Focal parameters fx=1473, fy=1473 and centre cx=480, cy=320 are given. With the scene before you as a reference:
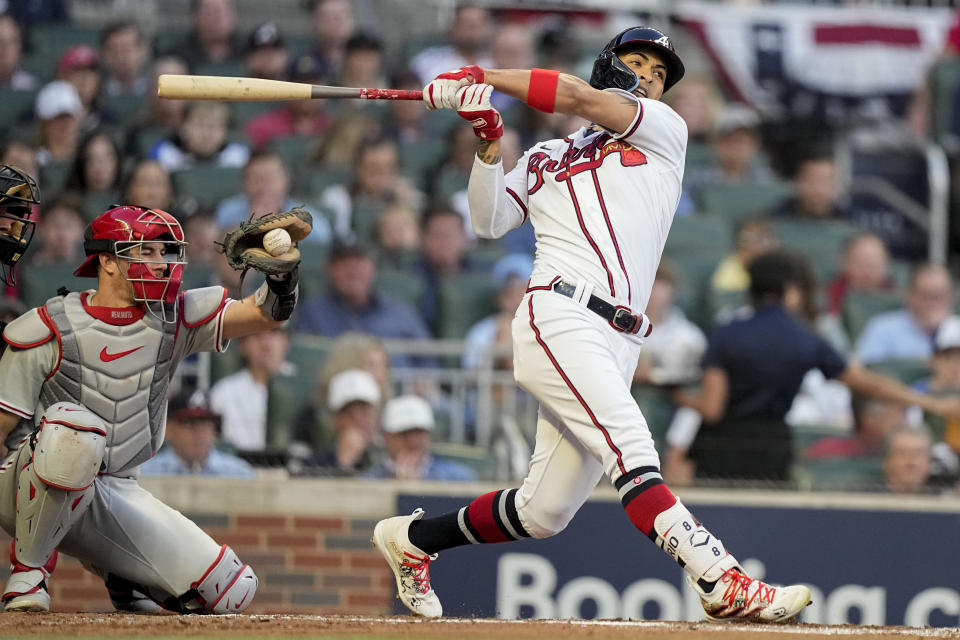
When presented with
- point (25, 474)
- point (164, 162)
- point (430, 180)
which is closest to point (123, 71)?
point (164, 162)

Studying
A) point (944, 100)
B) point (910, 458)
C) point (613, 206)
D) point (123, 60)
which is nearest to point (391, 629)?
point (613, 206)

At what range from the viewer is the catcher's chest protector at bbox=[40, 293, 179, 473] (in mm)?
4660

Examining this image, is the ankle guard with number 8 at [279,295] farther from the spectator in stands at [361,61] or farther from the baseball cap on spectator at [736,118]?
the baseball cap on spectator at [736,118]

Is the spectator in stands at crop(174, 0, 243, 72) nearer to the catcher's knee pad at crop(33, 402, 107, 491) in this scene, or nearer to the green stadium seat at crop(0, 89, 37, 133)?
the green stadium seat at crop(0, 89, 37, 133)

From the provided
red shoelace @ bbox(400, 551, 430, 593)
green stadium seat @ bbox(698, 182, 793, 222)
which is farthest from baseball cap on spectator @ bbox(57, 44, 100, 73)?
red shoelace @ bbox(400, 551, 430, 593)

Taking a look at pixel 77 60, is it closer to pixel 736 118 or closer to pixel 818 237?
pixel 736 118

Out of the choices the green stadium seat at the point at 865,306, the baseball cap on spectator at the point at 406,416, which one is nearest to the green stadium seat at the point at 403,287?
the baseball cap on spectator at the point at 406,416

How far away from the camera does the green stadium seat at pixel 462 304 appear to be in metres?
8.09

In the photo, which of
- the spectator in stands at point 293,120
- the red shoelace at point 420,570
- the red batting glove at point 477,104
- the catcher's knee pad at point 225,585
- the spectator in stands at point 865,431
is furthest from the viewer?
the spectator in stands at point 293,120

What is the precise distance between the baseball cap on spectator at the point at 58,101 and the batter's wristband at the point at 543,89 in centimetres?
539

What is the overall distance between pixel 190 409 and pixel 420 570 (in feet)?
7.41

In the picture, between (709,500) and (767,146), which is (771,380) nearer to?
(709,500)

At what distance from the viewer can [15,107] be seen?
9.48 meters

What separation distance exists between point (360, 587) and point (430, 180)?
345cm
